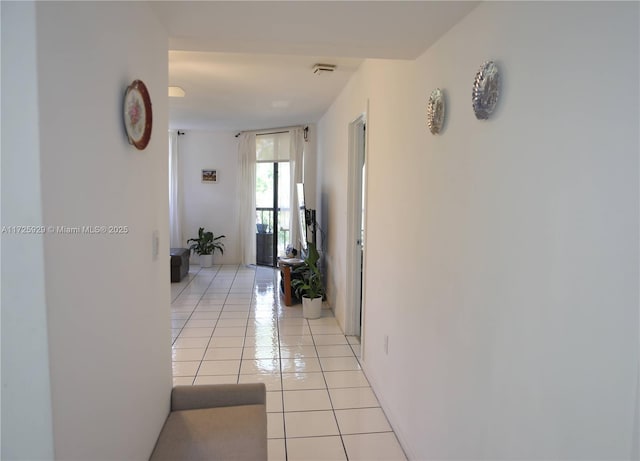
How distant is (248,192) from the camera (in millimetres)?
7543

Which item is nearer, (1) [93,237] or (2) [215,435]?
(1) [93,237]

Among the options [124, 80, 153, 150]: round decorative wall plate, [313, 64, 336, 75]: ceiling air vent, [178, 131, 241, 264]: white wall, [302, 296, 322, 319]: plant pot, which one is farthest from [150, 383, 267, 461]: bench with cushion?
[178, 131, 241, 264]: white wall

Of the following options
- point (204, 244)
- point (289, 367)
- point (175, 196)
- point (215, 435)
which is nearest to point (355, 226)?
point (289, 367)

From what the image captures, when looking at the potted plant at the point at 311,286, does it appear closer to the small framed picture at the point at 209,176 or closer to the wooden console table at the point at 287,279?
the wooden console table at the point at 287,279

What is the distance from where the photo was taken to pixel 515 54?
4.16 ft

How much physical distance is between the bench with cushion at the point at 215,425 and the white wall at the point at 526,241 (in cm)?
81

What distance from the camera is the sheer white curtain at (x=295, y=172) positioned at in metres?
6.71

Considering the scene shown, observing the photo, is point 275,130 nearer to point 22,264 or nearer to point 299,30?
point 299,30

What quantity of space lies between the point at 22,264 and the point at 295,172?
6114mm

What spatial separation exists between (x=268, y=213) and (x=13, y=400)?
22.8 feet

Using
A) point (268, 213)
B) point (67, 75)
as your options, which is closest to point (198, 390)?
point (67, 75)

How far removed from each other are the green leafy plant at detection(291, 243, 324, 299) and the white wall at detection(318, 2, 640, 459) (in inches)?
95.0

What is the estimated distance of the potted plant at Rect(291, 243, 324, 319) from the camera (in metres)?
4.63

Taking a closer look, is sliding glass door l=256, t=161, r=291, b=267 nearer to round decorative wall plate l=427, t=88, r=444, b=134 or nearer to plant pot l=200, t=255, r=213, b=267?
plant pot l=200, t=255, r=213, b=267
